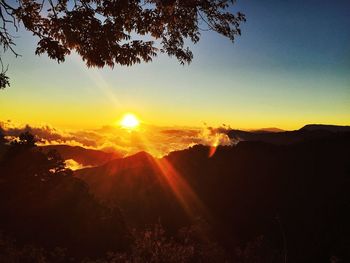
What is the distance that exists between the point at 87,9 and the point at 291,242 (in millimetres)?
85898

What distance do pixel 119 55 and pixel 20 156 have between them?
42779mm

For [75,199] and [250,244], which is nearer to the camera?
[250,244]

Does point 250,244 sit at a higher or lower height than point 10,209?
higher

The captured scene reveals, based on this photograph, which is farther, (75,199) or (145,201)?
(145,201)

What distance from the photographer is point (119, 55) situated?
10.8m

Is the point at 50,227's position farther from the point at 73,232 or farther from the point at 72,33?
the point at 72,33

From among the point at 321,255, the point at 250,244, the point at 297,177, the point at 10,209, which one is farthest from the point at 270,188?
the point at 250,244

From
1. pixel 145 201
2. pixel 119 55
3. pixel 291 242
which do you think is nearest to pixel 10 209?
pixel 119 55

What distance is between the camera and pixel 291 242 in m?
85.8

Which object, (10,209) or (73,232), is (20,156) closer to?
(10,209)

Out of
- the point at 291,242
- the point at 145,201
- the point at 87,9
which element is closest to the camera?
the point at 87,9

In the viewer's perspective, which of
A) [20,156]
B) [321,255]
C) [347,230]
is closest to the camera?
[20,156]

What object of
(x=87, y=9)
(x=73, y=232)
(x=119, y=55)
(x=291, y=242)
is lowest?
(x=291, y=242)

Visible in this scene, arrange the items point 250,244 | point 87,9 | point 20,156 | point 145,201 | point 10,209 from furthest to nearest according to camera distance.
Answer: point 145,201
point 20,156
point 10,209
point 250,244
point 87,9
